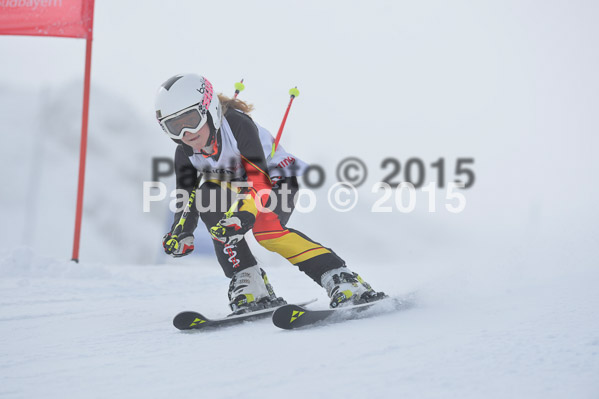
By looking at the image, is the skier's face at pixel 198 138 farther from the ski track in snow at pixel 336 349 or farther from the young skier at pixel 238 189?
the ski track in snow at pixel 336 349

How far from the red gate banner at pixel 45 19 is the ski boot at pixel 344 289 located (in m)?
4.03

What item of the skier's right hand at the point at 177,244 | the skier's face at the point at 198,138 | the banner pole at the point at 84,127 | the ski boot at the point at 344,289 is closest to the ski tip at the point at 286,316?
the ski boot at the point at 344,289

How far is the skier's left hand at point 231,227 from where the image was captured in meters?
2.24

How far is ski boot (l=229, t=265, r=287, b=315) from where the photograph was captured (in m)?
2.71

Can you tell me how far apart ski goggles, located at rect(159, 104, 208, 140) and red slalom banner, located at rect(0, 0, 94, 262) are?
313cm

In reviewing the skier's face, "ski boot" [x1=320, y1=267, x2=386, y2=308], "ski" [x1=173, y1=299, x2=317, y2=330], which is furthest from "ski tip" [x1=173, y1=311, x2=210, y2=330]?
the skier's face

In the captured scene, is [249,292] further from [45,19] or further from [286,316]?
[45,19]

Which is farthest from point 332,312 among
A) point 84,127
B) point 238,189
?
point 84,127

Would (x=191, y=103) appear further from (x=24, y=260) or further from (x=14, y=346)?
(x=24, y=260)

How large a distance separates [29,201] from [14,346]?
273 inches

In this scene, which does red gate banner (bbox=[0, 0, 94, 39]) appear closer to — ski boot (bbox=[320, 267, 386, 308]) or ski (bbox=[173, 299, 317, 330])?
ski (bbox=[173, 299, 317, 330])

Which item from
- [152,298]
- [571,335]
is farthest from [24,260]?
[571,335]

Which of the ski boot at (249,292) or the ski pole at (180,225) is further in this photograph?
the ski boot at (249,292)

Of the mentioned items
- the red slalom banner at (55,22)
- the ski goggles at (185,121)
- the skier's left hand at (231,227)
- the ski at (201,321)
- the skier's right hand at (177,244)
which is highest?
the red slalom banner at (55,22)
